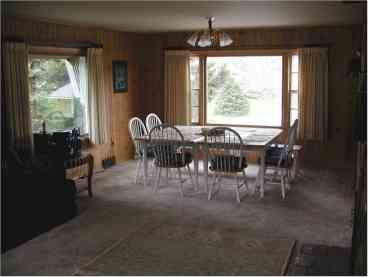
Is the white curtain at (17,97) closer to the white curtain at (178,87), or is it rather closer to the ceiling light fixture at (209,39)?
the ceiling light fixture at (209,39)

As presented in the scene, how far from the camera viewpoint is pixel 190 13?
211 inches

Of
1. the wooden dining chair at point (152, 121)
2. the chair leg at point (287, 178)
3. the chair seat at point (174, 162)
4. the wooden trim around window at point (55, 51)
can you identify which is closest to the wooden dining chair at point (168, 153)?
the chair seat at point (174, 162)

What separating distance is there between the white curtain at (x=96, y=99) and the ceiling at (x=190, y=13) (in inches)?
20.5

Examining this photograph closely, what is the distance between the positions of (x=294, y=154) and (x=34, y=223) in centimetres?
357

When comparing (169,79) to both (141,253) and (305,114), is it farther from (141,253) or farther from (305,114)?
(141,253)

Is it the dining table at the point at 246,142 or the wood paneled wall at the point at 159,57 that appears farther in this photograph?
the wood paneled wall at the point at 159,57

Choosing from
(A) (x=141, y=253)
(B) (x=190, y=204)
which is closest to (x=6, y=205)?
(A) (x=141, y=253)

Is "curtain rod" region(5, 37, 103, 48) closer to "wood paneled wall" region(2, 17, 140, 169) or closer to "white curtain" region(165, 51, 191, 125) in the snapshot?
"wood paneled wall" region(2, 17, 140, 169)

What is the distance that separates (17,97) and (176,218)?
2.39 meters

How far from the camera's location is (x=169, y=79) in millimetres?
8031

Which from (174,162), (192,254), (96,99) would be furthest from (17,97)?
(192,254)

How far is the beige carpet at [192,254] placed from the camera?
3.65 meters

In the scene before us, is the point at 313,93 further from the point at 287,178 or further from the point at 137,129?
the point at 137,129

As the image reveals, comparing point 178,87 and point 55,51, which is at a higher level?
point 55,51
